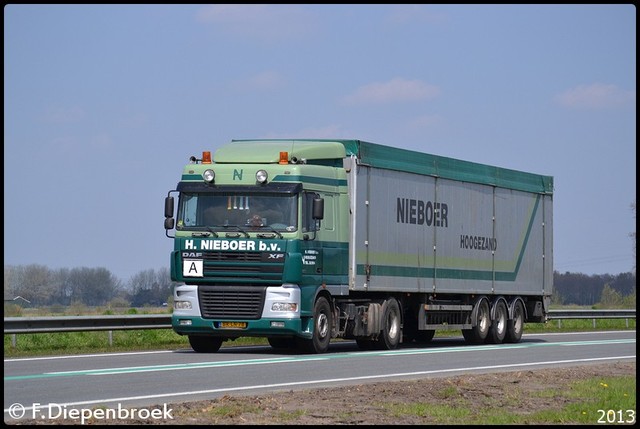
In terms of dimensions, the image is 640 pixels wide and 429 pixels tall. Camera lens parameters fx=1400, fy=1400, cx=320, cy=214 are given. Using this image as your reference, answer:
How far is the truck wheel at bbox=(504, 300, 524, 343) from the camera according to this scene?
3203 centimetres

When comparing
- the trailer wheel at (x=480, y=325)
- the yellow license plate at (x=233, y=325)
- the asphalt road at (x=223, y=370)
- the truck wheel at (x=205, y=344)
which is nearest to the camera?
the asphalt road at (x=223, y=370)

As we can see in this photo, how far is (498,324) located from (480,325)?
3.37ft

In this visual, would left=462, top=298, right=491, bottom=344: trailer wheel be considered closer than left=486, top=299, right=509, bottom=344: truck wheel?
Yes

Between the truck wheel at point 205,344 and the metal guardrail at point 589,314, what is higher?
the metal guardrail at point 589,314

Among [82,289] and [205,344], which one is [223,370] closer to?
[205,344]

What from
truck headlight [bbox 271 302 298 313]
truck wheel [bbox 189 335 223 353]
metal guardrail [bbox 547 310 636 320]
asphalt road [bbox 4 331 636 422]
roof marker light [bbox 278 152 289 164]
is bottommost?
asphalt road [bbox 4 331 636 422]

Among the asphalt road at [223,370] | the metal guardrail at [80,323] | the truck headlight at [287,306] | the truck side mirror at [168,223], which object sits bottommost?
the asphalt road at [223,370]

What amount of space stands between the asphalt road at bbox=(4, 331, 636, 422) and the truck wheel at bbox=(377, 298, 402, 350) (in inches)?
11.4

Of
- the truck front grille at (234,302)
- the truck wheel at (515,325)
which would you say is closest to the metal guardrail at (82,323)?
the truck front grille at (234,302)

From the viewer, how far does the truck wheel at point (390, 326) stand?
87.5 ft

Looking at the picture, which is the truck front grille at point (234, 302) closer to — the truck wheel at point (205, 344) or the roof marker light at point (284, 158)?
the truck wheel at point (205, 344)

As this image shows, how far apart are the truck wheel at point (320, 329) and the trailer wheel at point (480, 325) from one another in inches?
248

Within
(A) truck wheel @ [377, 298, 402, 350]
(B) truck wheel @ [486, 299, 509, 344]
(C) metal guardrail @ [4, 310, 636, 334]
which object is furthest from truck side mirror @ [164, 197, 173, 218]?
(B) truck wheel @ [486, 299, 509, 344]

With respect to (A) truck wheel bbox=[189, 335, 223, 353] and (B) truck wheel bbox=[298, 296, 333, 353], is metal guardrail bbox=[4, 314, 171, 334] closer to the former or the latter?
(A) truck wheel bbox=[189, 335, 223, 353]
